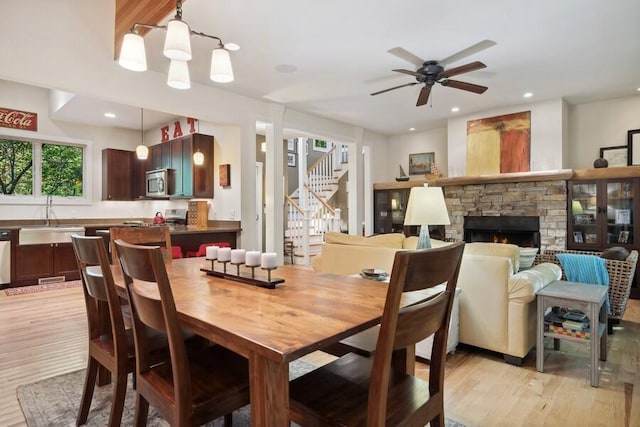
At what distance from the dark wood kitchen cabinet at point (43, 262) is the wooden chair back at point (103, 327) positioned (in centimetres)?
429

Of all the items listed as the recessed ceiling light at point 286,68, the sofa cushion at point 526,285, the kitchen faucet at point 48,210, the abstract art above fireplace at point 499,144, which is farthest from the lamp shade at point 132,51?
the abstract art above fireplace at point 499,144

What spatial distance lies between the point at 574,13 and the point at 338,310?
11.1 feet

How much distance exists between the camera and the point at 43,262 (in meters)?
5.28

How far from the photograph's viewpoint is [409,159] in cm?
784

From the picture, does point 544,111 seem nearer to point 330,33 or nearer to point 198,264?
point 330,33

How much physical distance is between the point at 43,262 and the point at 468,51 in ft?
20.9

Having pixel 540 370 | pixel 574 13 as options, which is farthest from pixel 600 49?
pixel 540 370

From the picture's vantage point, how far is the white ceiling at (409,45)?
295cm

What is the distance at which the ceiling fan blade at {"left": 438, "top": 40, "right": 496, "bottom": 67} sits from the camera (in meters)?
3.51

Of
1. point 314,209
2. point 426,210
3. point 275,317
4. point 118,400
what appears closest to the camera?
point 275,317

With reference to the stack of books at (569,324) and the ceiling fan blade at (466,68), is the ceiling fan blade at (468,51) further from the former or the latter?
the stack of books at (569,324)

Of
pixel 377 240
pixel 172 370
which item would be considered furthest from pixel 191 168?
pixel 172 370

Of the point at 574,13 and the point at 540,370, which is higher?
the point at 574,13

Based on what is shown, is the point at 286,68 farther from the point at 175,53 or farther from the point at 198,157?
the point at 175,53
